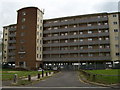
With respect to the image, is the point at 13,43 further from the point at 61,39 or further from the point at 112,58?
the point at 112,58

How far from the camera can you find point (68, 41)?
61.2m

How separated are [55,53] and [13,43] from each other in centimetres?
2122

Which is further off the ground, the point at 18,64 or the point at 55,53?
the point at 55,53

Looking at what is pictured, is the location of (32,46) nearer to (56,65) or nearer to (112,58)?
(56,65)

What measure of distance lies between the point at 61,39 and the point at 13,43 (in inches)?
889

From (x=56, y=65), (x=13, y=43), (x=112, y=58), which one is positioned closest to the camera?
(x=112, y=58)

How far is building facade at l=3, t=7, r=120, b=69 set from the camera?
184ft

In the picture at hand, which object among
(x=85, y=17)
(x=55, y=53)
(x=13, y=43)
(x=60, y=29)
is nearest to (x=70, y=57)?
(x=55, y=53)

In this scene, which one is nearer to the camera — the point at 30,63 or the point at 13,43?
the point at 30,63

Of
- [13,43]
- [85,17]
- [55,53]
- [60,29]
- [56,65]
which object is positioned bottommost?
[56,65]

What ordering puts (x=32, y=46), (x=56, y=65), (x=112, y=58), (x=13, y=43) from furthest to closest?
(x=13, y=43), (x=56, y=65), (x=32, y=46), (x=112, y=58)

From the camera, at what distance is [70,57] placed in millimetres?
59000

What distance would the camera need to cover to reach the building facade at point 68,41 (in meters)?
56.2

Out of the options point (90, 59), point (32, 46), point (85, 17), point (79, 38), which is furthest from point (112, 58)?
point (32, 46)
